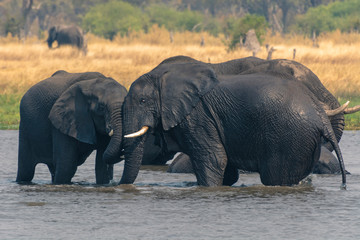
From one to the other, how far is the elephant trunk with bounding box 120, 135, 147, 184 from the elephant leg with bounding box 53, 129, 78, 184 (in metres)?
0.73

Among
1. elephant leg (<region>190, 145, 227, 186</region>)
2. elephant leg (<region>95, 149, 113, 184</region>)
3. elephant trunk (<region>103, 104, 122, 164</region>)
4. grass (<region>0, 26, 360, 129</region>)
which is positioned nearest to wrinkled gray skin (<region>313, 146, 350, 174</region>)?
elephant leg (<region>190, 145, 227, 186</region>)

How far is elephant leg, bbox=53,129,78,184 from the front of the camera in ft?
35.1

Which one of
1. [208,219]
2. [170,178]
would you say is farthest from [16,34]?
[208,219]

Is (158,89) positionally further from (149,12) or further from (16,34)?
(149,12)

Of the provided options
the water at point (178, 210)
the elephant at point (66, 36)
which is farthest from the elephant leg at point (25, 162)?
the elephant at point (66, 36)

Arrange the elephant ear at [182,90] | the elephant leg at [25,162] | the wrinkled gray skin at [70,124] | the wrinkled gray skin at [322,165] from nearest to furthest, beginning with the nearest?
the elephant ear at [182,90] < the wrinkled gray skin at [70,124] < the elephant leg at [25,162] < the wrinkled gray skin at [322,165]

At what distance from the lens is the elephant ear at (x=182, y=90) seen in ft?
32.8

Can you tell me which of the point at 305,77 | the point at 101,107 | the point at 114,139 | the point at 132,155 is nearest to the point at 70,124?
the point at 101,107

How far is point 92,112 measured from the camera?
416 inches

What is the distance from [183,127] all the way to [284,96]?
1.14m

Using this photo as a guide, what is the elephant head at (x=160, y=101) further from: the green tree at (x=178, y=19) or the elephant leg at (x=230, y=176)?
the green tree at (x=178, y=19)

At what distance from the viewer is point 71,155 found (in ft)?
35.2

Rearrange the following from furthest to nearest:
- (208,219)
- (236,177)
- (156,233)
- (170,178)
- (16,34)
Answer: (16,34) → (170,178) → (236,177) → (208,219) → (156,233)

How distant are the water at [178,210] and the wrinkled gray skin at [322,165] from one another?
2.02 ft
